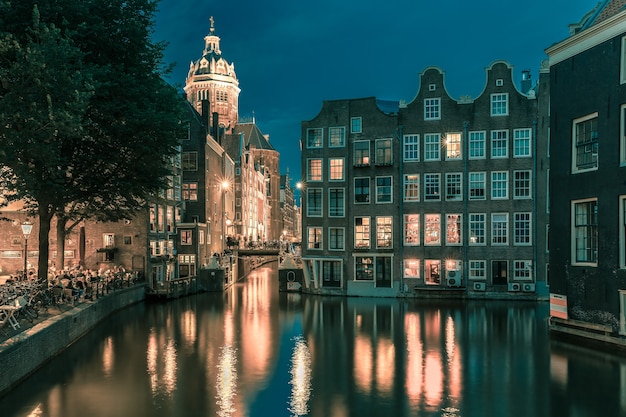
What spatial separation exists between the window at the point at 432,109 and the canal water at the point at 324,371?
61.5 ft

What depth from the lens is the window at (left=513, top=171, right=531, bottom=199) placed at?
44094mm

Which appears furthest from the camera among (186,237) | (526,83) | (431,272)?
(526,83)

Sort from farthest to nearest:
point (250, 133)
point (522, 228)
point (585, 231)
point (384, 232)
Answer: point (250, 133)
point (384, 232)
point (522, 228)
point (585, 231)

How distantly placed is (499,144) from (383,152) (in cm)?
996

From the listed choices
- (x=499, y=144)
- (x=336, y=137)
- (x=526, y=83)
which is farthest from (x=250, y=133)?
(x=499, y=144)

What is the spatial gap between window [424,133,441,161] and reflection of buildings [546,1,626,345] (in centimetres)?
1684

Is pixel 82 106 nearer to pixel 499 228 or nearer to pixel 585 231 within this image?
pixel 585 231

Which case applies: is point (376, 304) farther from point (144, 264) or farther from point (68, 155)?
point (68, 155)

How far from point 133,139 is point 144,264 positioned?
774 inches

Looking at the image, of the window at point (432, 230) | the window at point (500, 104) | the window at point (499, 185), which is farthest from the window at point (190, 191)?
the window at point (500, 104)

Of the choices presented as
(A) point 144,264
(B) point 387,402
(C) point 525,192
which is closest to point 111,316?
(A) point 144,264

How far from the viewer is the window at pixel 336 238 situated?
157 feet

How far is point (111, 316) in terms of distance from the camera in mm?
35688

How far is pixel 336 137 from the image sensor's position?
4822 cm
